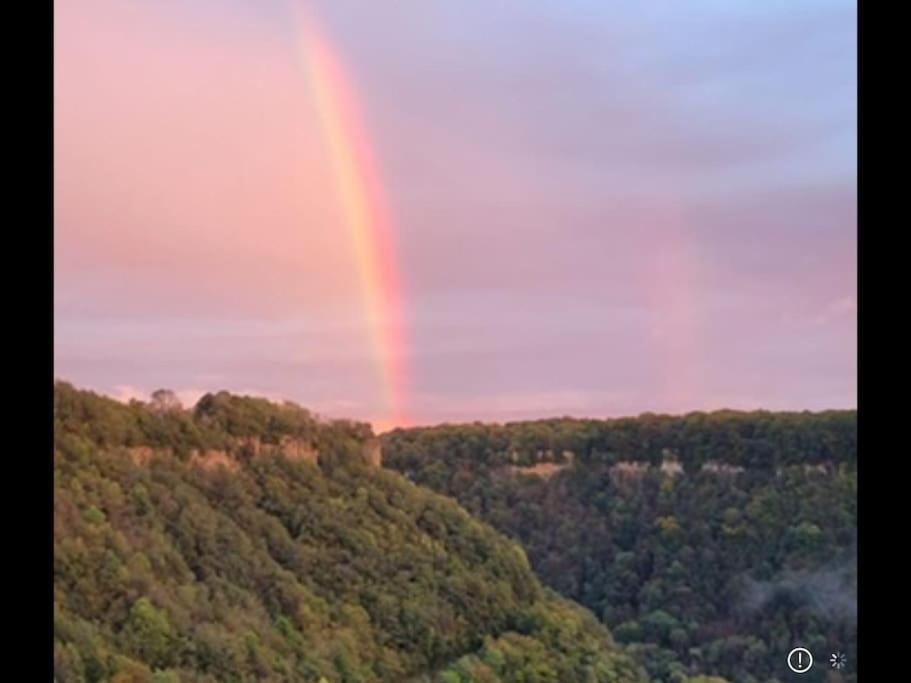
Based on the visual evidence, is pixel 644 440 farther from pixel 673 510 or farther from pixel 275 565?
pixel 275 565

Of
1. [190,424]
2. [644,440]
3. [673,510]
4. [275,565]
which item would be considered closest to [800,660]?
[673,510]

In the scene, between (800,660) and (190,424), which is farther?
(190,424)

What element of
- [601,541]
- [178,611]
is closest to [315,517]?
[178,611]

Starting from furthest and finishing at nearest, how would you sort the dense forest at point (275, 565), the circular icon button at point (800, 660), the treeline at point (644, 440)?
the treeline at point (644, 440)
the dense forest at point (275, 565)
the circular icon button at point (800, 660)

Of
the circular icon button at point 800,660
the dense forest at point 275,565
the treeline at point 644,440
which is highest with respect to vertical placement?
the treeline at point 644,440

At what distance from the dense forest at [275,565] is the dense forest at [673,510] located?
0.07m

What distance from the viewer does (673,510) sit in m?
2.46

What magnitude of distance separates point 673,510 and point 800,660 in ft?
1.48

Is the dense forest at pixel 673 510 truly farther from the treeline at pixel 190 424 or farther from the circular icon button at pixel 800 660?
the treeline at pixel 190 424

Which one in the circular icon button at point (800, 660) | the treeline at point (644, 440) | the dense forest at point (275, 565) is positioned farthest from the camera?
the treeline at point (644, 440)

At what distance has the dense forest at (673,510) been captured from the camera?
92.4 inches

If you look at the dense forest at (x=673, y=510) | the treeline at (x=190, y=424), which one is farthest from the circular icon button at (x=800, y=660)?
the treeline at (x=190, y=424)

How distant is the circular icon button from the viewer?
2.18m
